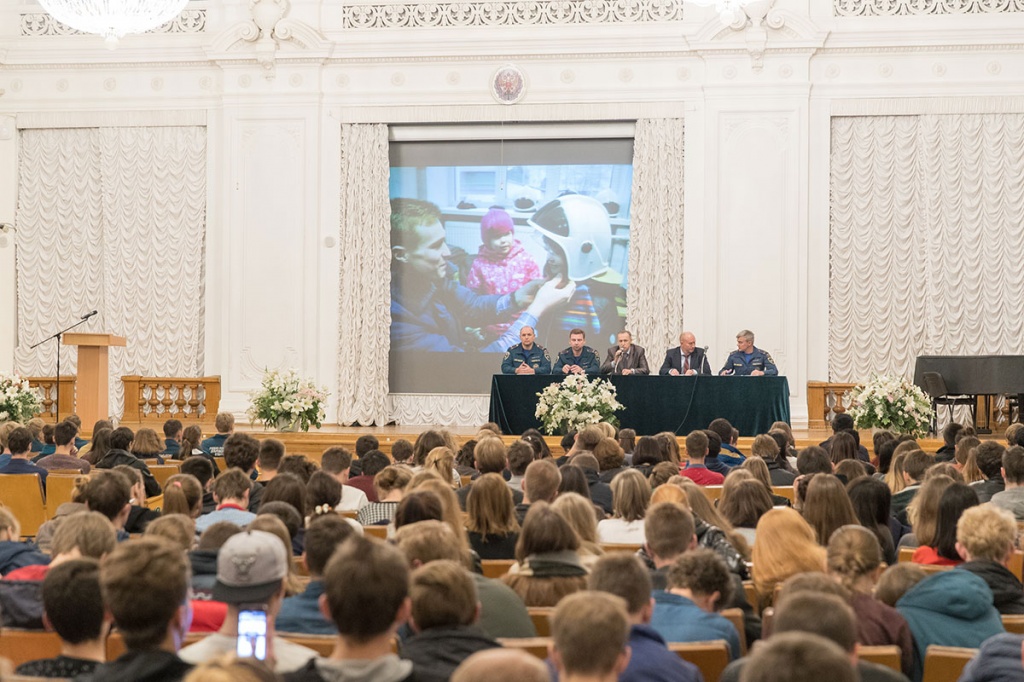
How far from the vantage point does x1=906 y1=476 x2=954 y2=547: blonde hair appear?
5.04 m

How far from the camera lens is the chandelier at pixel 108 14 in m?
12.5

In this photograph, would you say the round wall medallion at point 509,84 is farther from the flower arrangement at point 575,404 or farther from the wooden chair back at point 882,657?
the wooden chair back at point 882,657

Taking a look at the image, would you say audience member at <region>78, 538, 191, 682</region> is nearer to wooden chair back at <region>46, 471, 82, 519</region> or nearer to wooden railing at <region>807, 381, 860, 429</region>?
wooden chair back at <region>46, 471, 82, 519</region>

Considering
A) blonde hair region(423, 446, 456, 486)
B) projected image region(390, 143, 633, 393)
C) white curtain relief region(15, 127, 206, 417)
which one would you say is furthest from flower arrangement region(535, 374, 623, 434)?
white curtain relief region(15, 127, 206, 417)

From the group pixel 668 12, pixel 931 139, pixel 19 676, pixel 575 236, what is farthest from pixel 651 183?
pixel 19 676

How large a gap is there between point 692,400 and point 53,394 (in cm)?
878

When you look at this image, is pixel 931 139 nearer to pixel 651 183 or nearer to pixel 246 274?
pixel 651 183

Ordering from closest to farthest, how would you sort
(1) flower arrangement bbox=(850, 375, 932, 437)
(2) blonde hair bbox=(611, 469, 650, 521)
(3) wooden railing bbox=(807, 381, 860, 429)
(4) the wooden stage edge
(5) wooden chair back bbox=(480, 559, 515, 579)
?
(5) wooden chair back bbox=(480, 559, 515, 579)
(2) blonde hair bbox=(611, 469, 650, 521)
(4) the wooden stage edge
(1) flower arrangement bbox=(850, 375, 932, 437)
(3) wooden railing bbox=(807, 381, 860, 429)

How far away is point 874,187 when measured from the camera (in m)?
15.6

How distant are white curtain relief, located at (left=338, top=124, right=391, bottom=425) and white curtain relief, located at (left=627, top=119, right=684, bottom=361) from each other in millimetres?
3343

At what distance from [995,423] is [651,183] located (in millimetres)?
5169

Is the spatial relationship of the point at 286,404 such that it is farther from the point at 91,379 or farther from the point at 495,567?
the point at 495,567

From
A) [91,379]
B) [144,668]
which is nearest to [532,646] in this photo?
[144,668]

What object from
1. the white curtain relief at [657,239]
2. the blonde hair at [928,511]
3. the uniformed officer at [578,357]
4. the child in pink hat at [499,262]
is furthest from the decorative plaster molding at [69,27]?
the blonde hair at [928,511]
